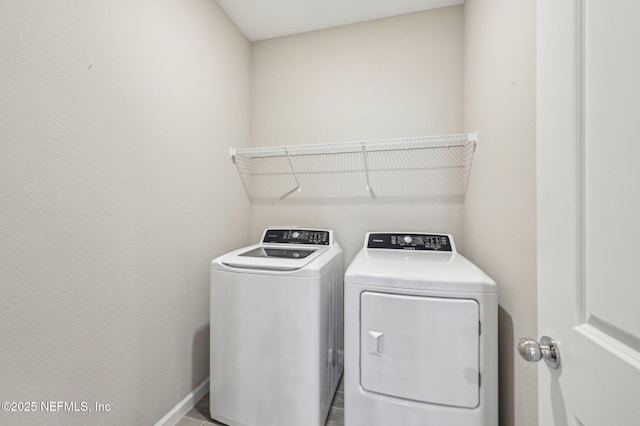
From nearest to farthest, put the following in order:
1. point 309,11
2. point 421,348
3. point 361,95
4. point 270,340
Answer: point 421,348 < point 270,340 < point 309,11 < point 361,95

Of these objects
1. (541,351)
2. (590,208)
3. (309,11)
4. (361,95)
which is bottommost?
(541,351)

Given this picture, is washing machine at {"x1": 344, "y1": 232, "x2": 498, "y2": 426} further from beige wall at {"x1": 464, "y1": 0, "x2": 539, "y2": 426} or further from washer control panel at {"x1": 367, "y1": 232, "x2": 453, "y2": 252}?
washer control panel at {"x1": 367, "y1": 232, "x2": 453, "y2": 252}

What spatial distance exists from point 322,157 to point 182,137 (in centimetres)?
107

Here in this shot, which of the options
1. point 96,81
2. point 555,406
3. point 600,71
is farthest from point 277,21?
point 555,406

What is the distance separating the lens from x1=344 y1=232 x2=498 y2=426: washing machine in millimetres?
1118

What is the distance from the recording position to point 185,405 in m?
1.63

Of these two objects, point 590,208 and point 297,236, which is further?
point 297,236

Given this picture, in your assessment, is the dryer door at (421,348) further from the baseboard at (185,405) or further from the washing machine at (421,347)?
the baseboard at (185,405)

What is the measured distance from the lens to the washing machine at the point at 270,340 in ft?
4.50

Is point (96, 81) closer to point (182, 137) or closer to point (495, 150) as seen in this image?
point (182, 137)

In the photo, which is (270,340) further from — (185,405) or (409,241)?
(409,241)

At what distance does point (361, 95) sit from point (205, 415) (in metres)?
2.52

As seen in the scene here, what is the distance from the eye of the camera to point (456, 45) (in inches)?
77.2

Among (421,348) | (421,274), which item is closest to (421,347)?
(421,348)
